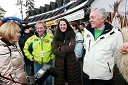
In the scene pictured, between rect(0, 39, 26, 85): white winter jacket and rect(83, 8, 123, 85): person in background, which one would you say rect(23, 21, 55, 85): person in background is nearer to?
rect(83, 8, 123, 85): person in background

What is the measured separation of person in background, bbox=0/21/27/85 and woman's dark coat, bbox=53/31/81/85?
208 centimetres

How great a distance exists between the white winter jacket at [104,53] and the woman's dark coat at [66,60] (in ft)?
5.43

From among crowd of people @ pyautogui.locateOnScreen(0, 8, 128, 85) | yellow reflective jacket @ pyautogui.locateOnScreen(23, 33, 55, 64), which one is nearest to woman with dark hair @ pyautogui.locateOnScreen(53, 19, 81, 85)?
yellow reflective jacket @ pyautogui.locateOnScreen(23, 33, 55, 64)

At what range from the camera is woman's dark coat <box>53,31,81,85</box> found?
19.5 ft

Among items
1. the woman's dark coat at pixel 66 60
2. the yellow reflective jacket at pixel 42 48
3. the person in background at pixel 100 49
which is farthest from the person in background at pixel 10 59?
the yellow reflective jacket at pixel 42 48

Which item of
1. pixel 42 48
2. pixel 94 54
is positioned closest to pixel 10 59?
pixel 94 54

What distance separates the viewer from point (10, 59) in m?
3.71

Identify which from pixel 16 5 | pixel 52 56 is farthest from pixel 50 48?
pixel 16 5

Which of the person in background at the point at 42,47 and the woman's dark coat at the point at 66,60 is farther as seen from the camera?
the person in background at the point at 42,47

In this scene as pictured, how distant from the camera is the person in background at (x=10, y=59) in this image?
145 inches

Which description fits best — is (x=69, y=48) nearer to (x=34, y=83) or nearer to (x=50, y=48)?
(x=50, y=48)

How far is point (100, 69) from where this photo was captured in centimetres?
418

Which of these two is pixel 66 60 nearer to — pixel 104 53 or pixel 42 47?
pixel 42 47

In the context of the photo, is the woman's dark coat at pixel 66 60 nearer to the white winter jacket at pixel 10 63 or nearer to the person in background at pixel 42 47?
the person in background at pixel 42 47
